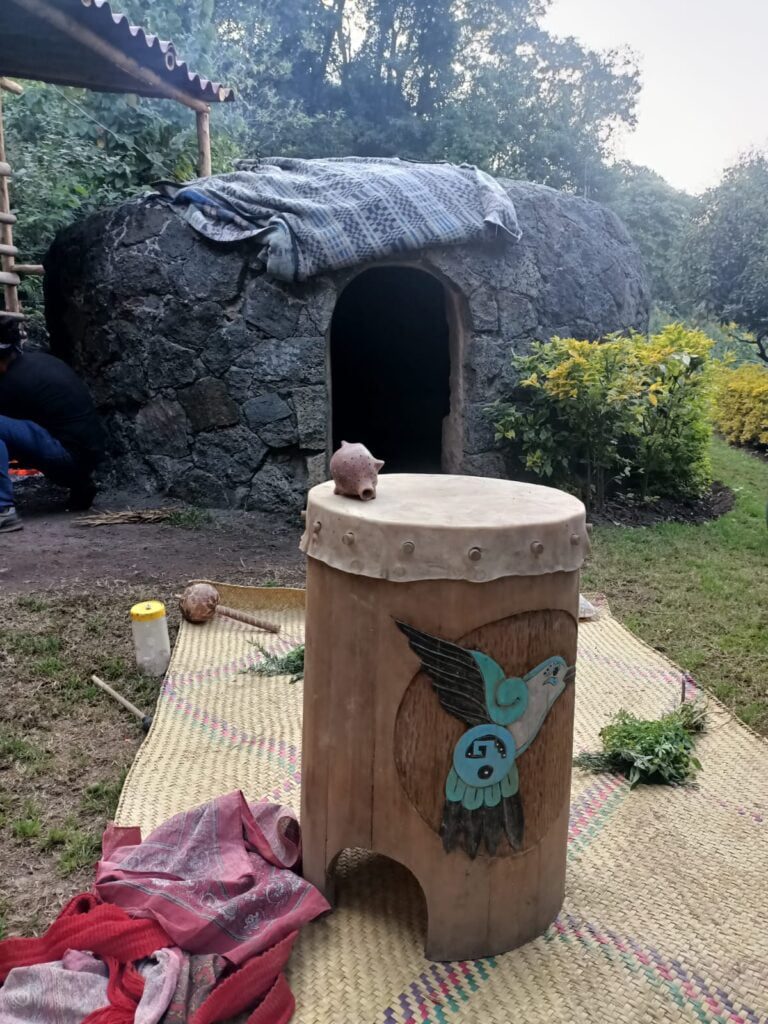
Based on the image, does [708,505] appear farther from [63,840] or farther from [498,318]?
[63,840]

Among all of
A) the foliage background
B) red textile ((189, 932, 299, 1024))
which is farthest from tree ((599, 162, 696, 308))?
red textile ((189, 932, 299, 1024))

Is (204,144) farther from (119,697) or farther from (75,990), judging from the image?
(75,990)

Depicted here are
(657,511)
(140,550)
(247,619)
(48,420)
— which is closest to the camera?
(247,619)

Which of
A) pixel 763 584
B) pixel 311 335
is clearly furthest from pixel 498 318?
pixel 763 584

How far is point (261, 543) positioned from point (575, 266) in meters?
3.71

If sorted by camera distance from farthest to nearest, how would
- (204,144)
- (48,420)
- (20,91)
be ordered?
1. (20,91)
2. (204,144)
3. (48,420)

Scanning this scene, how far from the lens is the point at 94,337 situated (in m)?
6.39

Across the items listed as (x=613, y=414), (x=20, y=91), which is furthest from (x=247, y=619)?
(x=20, y=91)

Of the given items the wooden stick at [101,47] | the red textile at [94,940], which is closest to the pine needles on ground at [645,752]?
the red textile at [94,940]

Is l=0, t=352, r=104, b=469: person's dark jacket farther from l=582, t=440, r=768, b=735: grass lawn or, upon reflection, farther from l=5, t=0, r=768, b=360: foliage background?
l=5, t=0, r=768, b=360: foliage background

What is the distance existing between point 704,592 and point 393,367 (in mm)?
5300

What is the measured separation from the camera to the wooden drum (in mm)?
1624

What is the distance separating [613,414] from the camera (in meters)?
6.23

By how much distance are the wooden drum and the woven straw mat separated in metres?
0.12
